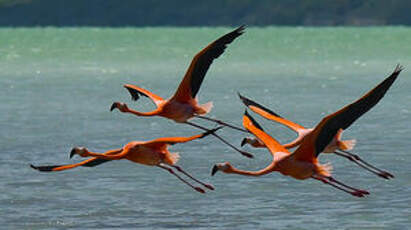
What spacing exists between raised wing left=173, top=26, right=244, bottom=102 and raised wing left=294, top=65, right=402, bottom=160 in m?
2.09

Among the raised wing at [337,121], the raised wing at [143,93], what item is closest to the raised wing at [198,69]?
the raised wing at [143,93]

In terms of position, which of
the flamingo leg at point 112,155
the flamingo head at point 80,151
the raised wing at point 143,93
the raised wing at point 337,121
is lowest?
the flamingo leg at point 112,155

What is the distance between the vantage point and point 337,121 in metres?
20.4

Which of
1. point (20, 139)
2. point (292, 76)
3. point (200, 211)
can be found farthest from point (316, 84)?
point (200, 211)

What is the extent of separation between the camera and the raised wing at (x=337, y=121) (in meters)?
19.9

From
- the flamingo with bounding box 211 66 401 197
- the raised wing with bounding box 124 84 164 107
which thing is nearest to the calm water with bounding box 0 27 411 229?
the raised wing with bounding box 124 84 164 107

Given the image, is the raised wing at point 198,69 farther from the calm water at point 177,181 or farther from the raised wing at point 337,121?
the calm water at point 177,181

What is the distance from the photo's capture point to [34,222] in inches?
1029

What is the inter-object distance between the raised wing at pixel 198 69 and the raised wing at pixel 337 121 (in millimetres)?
2085

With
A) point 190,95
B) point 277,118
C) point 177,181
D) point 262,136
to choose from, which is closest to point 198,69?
point 190,95

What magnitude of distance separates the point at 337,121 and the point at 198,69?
112 inches

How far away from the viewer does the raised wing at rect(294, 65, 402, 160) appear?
19906 mm

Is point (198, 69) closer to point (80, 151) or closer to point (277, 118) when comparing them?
point (277, 118)

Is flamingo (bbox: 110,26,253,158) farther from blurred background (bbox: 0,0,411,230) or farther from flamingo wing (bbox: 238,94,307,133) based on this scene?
blurred background (bbox: 0,0,411,230)
